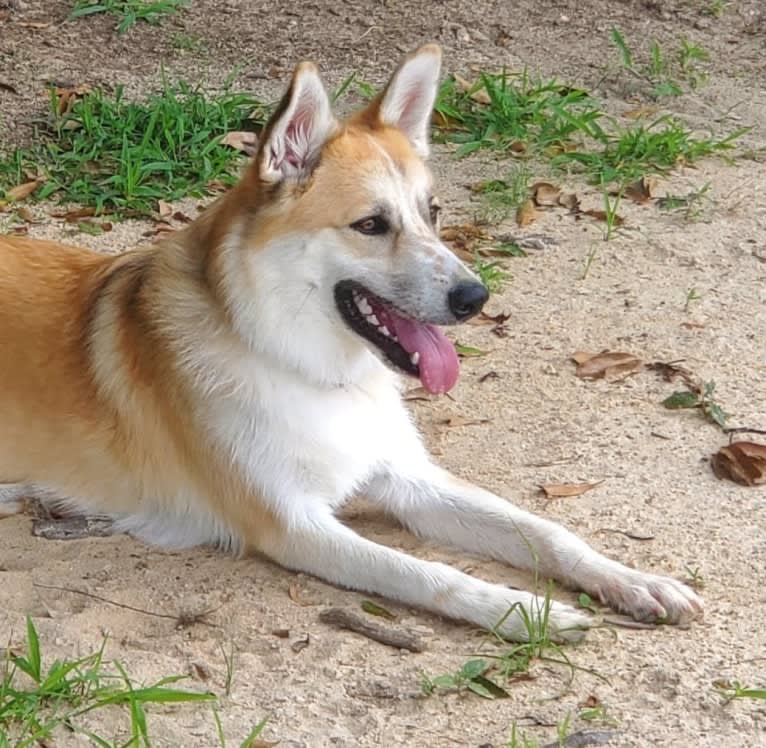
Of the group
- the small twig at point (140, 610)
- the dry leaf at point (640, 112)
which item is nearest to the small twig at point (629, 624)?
the small twig at point (140, 610)

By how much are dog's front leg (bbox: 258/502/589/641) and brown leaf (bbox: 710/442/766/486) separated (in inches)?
A: 37.3

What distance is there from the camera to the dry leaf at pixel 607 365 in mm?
4883

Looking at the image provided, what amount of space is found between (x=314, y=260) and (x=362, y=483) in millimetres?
694

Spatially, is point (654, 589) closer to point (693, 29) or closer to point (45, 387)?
point (45, 387)

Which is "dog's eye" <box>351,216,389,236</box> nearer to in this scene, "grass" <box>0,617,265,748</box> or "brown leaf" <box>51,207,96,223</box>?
"grass" <box>0,617,265,748</box>

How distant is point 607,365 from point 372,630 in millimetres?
1747

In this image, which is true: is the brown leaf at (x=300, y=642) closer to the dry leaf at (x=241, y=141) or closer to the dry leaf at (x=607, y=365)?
the dry leaf at (x=607, y=365)

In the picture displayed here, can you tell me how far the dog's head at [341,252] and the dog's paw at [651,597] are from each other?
2.32 feet

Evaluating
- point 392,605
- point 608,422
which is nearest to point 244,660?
point 392,605

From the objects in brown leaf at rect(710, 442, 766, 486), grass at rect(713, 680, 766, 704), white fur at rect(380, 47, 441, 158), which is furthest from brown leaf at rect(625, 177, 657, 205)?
grass at rect(713, 680, 766, 704)

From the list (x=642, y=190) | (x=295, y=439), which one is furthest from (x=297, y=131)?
(x=642, y=190)

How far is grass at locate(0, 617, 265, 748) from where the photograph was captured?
297 centimetres

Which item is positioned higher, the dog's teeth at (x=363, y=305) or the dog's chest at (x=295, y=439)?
the dog's teeth at (x=363, y=305)

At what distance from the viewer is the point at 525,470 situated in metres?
4.37
